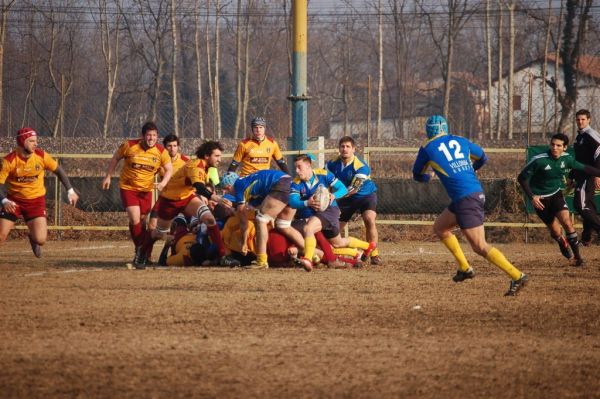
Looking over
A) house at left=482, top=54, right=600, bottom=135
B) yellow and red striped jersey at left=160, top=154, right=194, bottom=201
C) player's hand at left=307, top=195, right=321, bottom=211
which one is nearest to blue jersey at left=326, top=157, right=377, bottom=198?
player's hand at left=307, top=195, right=321, bottom=211

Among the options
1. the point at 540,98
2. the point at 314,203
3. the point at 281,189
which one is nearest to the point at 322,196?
the point at 314,203

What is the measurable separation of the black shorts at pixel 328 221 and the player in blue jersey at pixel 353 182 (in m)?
0.69

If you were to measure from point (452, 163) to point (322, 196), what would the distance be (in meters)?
3.05

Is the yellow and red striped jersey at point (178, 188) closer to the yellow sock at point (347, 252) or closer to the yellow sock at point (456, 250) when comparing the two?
the yellow sock at point (347, 252)

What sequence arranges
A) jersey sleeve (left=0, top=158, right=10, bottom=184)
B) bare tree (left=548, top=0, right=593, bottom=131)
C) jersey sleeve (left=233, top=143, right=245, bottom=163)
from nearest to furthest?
jersey sleeve (left=0, top=158, right=10, bottom=184)
jersey sleeve (left=233, top=143, right=245, bottom=163)
bare tree (left=548, top=0, right=593, bottom=131)

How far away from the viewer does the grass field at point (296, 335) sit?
19.5 feet

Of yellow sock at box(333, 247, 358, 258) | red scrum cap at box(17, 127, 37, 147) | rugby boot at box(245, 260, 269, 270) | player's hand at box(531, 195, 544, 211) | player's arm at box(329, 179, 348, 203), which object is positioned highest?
red scrum cap at box(17, 127, 37, 147)

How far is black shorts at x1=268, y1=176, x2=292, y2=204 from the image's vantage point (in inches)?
495

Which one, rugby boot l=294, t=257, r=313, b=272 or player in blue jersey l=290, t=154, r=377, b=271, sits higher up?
player in blue jersey l=290, t=154, r=377, b=271

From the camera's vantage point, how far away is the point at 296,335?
7.59 metres

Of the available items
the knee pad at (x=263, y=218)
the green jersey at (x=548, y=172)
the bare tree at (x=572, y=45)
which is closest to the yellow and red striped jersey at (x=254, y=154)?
the knee pad at (x=263, y=218)

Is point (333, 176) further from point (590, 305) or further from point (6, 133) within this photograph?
point (6, 133)

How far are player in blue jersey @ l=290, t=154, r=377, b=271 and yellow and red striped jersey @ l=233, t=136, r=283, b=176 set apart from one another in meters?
2.29

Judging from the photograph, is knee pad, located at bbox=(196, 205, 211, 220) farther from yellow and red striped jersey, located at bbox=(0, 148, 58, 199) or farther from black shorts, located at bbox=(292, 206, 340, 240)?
yellow and red striped jersey, located at bbox=(0, 148, 58, 199)
